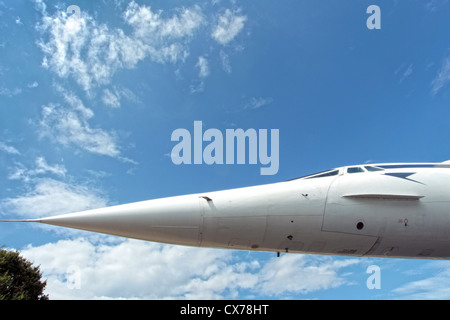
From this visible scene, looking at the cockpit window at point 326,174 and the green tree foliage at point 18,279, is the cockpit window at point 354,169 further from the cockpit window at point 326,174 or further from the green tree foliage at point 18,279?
the green tree foliage at point 18,279

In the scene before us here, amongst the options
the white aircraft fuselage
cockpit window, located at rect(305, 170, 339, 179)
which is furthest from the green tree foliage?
cockpit window, located at rect(305, 170, 339, 179)

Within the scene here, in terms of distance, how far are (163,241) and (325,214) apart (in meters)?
3.28

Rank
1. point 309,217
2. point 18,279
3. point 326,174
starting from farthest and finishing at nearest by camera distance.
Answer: point 18,279, point 326,174, point 309,217

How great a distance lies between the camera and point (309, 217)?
5.79 m

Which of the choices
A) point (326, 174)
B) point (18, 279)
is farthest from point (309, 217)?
point (18, 279)

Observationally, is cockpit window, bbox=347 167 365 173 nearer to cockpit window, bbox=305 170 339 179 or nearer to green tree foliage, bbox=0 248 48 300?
cockpit window, bbox=305 170 339 179

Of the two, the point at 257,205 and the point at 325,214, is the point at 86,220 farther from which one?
the point at 325,214

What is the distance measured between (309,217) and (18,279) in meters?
17.7

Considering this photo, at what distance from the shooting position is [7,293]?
15289 millimetres

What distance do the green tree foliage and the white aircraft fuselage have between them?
13.6 meters

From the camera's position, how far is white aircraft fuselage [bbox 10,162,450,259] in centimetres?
551

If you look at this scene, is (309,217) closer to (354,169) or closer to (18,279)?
(354,169)

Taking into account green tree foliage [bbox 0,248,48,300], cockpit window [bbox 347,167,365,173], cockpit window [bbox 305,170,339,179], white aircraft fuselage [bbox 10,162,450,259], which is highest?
cockpit window [bbox 347,167,365,173]

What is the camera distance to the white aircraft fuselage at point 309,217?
5.51 meters
